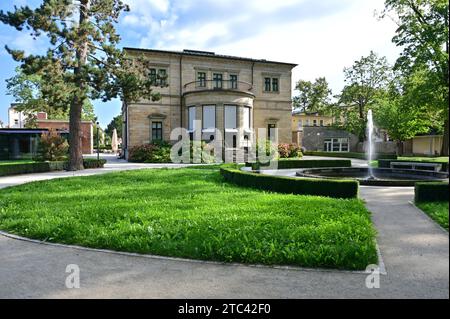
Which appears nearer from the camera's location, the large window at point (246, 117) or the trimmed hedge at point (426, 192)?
the trimmed hedge at point (426, 192)

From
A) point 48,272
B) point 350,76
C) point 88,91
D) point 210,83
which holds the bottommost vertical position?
point 48,272

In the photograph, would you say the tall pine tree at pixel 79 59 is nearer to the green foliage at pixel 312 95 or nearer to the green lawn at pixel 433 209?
the green lawn at pixel 433 209

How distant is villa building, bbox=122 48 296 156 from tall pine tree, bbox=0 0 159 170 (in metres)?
8.60

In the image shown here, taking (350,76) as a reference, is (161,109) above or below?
below

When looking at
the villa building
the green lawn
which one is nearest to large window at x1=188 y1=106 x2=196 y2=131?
the villa building

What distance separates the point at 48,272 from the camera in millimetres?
4613

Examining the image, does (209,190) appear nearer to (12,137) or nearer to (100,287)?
(100,287)

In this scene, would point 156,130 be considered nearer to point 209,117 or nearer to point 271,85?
point 209,117

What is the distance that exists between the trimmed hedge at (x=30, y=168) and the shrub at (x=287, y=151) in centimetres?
2074

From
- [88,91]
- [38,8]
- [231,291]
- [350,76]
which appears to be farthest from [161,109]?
[231,291]

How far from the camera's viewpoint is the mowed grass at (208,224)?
16.6 ft

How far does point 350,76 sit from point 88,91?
38613 mm

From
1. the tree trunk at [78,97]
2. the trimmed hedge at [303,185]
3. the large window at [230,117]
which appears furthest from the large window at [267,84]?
the trimmed hedge at [303,185]

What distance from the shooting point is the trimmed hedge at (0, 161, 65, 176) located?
65.3ft
